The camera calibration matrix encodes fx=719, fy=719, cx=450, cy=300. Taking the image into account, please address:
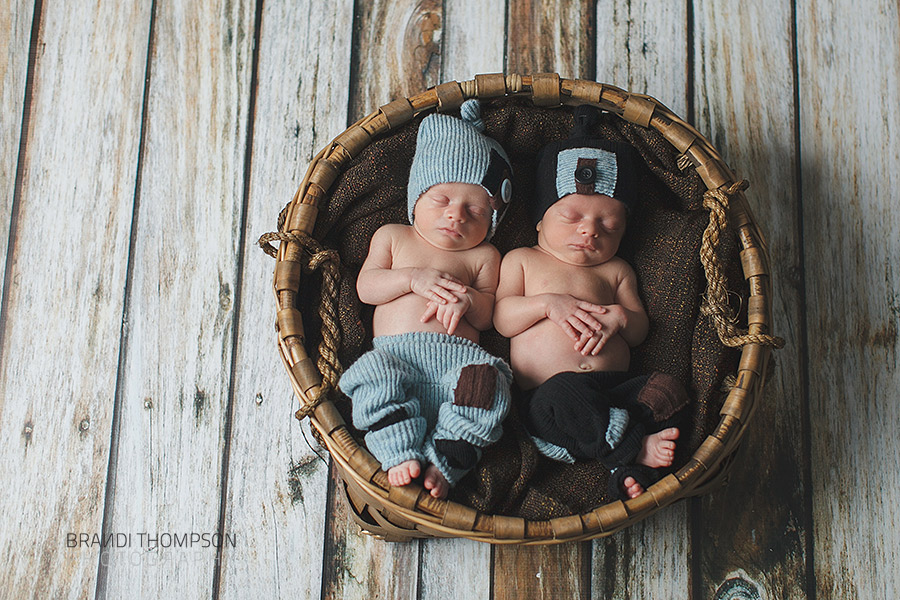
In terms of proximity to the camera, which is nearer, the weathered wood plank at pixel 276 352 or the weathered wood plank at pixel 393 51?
the weathered wood plank at pixel 276 352

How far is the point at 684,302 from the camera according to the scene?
1409 millimetres

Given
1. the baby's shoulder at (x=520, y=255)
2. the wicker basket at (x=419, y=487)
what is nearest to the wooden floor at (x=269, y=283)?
the wicker basket at (x=419, y=487)

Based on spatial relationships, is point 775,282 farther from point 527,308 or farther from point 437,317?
point 437,317

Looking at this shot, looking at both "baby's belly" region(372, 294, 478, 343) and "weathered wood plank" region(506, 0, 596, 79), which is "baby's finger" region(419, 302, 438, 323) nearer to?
"baby's belly" region(372, 294, 478, 343)

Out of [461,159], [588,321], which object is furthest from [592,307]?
[461,159]

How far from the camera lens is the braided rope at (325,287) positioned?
131 cm

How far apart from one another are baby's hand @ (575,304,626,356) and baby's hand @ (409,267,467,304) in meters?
0.24

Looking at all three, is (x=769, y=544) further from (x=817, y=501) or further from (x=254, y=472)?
(x=254, y=472)

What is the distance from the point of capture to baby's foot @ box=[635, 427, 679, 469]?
124 cm

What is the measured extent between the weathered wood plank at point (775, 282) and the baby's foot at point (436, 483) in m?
0.60

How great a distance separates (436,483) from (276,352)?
22.2 inches

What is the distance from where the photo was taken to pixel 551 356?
1.37 m

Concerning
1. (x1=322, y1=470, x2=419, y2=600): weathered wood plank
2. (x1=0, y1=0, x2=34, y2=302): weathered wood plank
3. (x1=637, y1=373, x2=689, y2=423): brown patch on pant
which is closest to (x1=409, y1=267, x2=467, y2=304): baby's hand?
(x1=637, y1=373, x2=689, y2=423): brown patch on pant

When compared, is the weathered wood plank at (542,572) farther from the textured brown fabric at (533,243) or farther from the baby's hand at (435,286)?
the baby's hand at (435,286)
